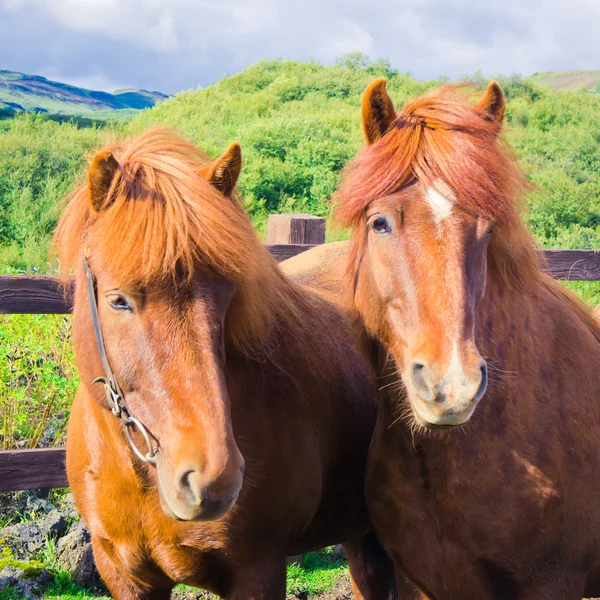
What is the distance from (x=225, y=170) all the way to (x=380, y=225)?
22.6 inches

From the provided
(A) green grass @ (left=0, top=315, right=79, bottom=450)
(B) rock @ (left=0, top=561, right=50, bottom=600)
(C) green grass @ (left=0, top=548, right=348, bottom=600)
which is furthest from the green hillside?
(B) rock @ (left=0, top=561, right=50, bottom=600)

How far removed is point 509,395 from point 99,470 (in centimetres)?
156

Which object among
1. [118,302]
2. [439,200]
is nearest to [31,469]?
[118,302]

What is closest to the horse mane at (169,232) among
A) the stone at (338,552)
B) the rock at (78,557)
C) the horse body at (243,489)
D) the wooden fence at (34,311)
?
the horse body at (243,489)

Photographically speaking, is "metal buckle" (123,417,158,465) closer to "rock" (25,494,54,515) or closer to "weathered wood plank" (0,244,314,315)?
"weathered wood plank" (0,244,314,315)

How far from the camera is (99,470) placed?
8.68ft

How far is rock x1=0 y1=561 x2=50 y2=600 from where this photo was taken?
3959 mm

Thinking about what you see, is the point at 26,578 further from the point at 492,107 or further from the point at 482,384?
the point at 492,107

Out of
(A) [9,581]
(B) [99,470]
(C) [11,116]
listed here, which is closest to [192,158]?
(B) [99,470]

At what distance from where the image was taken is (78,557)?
418 centimetres

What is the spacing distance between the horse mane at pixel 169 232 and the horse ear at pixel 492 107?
98cm

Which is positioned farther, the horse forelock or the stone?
the stone

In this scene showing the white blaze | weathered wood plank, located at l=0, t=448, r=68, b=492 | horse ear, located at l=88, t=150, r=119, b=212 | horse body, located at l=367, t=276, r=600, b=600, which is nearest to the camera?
horse ear, located at l=88, t=150, r=119, b=212

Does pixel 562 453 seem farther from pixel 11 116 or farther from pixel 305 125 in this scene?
pixel 11 116
